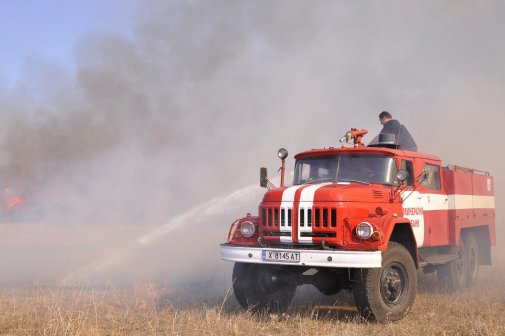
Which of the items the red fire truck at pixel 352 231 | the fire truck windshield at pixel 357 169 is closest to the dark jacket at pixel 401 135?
the red fire truck at pixel 352 231

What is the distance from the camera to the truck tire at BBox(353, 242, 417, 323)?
6926mm

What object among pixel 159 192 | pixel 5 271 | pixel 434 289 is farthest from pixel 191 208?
pixel 434 289

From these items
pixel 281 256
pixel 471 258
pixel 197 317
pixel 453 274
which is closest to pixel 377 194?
pixel 281 256

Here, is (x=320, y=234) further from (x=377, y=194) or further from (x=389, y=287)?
(x=389, y=287)

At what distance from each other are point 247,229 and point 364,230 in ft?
5.83

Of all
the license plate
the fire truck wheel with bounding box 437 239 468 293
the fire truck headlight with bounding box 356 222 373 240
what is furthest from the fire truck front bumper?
the fire truck wheel with bounding box 437 239 468 293

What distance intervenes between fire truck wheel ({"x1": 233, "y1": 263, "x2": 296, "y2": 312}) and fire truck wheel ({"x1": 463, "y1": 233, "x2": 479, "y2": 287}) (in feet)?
14.4

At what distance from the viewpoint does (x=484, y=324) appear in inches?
254

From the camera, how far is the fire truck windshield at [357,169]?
816 cm

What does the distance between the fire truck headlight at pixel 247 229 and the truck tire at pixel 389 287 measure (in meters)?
1.67

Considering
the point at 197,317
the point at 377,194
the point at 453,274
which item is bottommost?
the point at 197,317

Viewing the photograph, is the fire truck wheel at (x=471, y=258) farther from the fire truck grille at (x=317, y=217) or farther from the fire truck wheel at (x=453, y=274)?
the fire truck grille at (x=317, y=217)

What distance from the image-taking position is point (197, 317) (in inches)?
286

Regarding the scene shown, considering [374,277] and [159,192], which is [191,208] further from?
[374,277]
